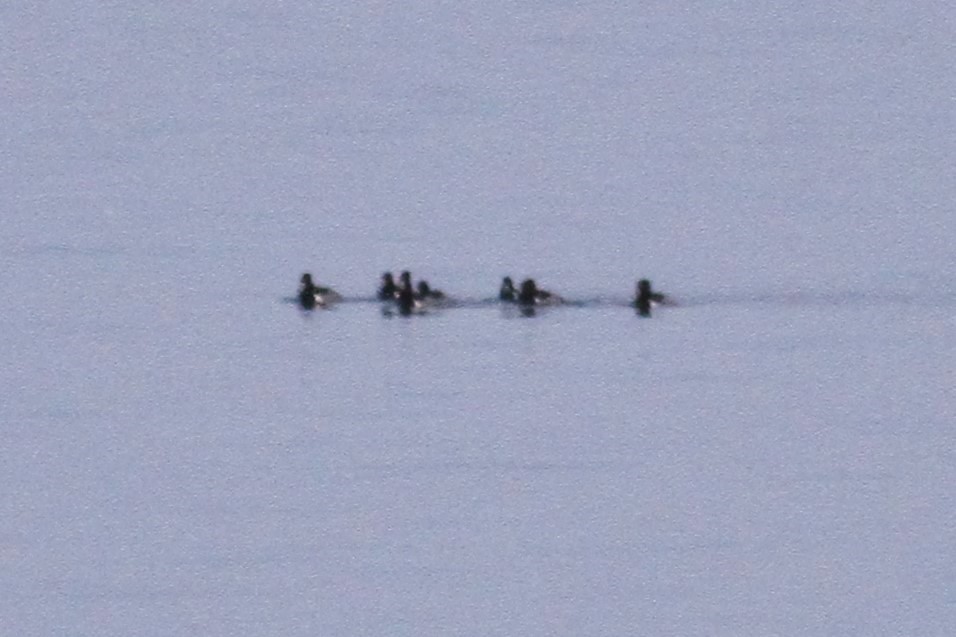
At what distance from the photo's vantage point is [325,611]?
28688mm

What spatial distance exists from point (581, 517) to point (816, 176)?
39.4m

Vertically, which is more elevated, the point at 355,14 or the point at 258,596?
the point at 355,14

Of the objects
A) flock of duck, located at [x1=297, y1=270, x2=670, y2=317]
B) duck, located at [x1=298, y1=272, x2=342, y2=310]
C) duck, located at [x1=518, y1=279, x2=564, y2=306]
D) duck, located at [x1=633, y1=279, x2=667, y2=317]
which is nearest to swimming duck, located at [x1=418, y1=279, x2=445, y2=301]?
flock of duck, located at [x1=297, y1=270, x2=670, y2=317]

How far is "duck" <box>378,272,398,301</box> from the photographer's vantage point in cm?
4700

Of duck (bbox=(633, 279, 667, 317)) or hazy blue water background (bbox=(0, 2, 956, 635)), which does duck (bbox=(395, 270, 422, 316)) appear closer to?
hazy blue water background (bbox=(0, 2, 956, 635))

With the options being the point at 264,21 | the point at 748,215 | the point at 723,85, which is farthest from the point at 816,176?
the point at 264,21

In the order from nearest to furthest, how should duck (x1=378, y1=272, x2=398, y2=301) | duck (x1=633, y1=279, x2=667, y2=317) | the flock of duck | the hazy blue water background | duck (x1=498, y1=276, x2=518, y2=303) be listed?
the hazy blue water background, duck (x1=633, y1=279, x2=667, y2=317), the flock of duck, duck (x1=498, y1=276, x2=518, y2=303), duck (x1=378, y1=272, x2=398, y2=301)

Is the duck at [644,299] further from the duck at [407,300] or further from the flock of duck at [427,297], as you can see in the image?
the duck at [407,300]

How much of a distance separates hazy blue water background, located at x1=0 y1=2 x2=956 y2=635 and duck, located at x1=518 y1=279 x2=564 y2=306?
0.39 metres

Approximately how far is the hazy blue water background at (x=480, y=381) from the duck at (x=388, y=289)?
497 mm

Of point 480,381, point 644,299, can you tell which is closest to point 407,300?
point 644,299

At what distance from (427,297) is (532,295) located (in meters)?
1.49

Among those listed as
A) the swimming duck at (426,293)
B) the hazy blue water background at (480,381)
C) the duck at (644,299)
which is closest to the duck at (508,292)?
the hazy blue water background at (480,381)

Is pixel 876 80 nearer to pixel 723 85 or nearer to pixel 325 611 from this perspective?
pixel 723 85
